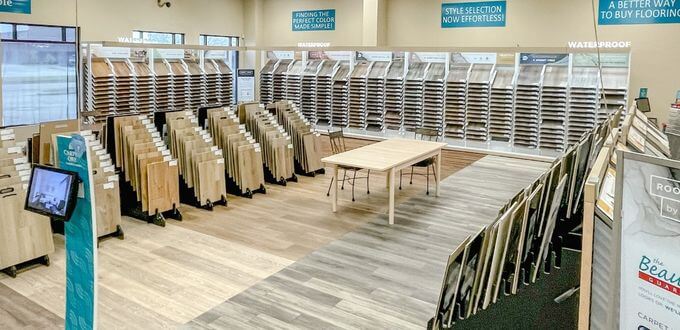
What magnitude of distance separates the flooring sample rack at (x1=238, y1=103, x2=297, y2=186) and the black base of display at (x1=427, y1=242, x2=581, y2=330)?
5.14 metres

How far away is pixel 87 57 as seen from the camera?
1086cm

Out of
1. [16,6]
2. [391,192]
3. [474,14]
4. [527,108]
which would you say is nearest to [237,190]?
[391,192]

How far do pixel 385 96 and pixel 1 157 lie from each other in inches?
334

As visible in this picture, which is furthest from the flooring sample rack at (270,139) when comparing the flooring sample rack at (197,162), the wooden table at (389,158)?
the wooden table at (389,158)

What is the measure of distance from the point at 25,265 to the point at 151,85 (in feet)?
24.7

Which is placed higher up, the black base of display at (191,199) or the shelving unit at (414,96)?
the shelving unit at (414,96)

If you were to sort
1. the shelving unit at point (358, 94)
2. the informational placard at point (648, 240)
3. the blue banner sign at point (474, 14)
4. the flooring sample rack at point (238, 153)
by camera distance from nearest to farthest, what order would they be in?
the informational placard at point (648, 240), the flooring sample rack at point (238, 153), the shelving unit at point (358, 94), the blue banner sign at point (474, 14)

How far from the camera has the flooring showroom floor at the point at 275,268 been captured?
169 inches

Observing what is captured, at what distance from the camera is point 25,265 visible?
5164 mm

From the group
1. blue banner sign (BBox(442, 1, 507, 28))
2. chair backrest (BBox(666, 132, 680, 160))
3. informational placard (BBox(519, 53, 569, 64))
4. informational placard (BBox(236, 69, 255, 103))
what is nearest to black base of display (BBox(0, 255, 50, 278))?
chair backrest (BBox(666, 132, 680, 160))

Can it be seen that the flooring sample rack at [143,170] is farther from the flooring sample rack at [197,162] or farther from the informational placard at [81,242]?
the informational placard at [81,242]

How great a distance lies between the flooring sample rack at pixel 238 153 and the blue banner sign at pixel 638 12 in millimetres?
8109

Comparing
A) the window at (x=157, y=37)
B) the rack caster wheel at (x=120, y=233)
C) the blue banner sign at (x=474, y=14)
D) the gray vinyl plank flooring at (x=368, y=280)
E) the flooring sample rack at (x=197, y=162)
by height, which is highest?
the blue banner sign at (x=474, y=14)

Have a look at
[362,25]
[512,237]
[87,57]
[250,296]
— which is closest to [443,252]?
[250,296]
